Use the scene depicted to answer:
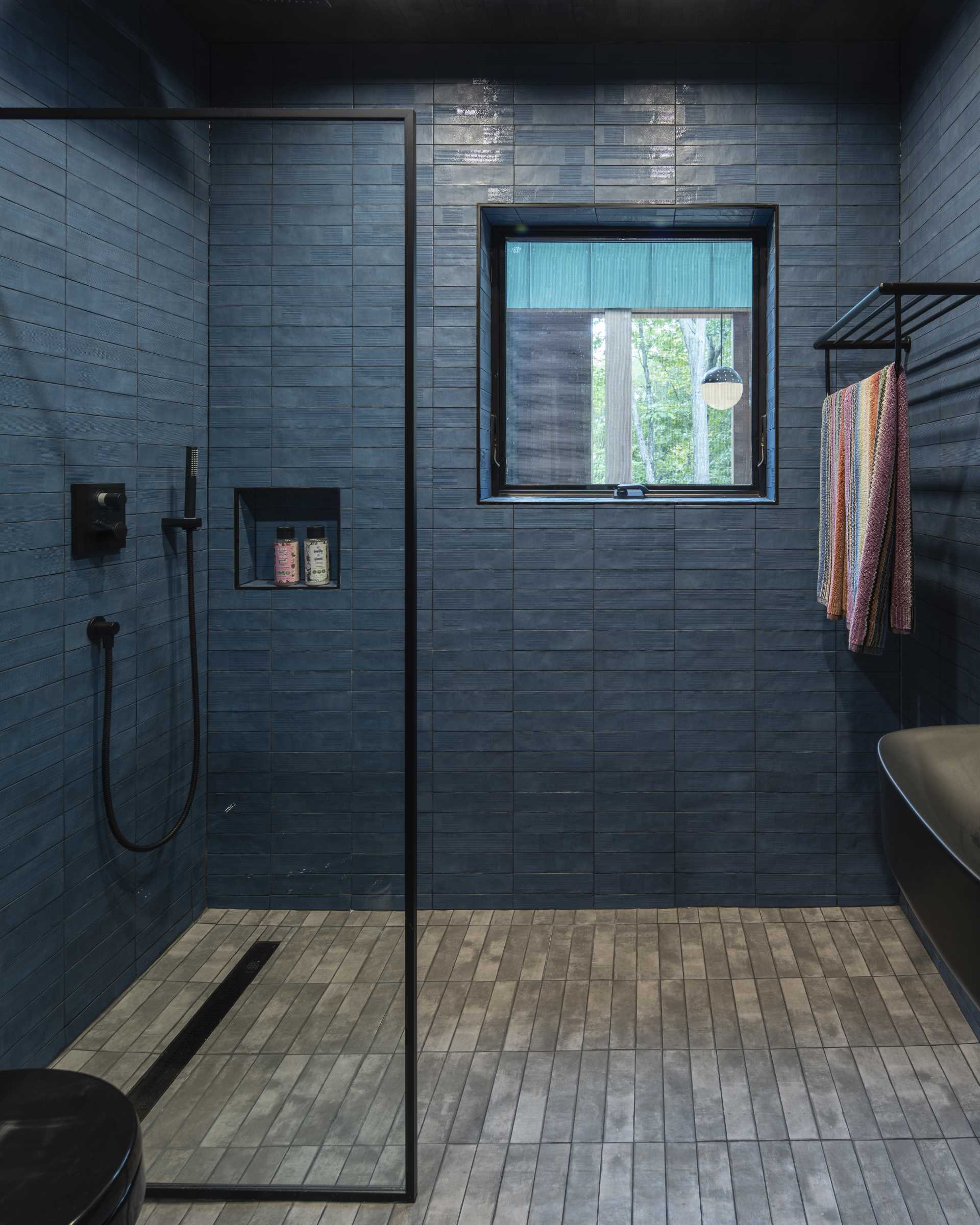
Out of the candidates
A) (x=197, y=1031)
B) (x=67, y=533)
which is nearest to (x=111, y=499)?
(x=67, y=533)

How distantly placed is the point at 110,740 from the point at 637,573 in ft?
5.16

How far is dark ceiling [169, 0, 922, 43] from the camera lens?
2439 millimetres

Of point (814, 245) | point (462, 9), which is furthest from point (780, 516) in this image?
point (462, 9)

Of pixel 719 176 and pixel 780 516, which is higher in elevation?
pixel 719 176

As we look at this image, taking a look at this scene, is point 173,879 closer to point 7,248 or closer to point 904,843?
point 7,248

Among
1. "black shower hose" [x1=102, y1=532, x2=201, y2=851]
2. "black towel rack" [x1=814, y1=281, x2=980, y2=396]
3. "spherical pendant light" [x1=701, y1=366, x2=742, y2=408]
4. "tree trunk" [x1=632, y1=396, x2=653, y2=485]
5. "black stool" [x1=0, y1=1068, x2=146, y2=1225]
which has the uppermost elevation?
"black towel rack" [x1=814, y1=281, x2=980, y2=396]

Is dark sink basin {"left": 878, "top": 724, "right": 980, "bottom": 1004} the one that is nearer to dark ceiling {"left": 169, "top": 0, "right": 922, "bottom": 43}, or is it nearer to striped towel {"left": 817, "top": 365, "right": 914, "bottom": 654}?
striped towel {"left": 817, "top": 365, "right": 914, "bottom": 654}

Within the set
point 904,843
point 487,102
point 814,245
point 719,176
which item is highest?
point 487,102

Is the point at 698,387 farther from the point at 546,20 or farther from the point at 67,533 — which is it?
the point at 67,533

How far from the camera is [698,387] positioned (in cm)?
291

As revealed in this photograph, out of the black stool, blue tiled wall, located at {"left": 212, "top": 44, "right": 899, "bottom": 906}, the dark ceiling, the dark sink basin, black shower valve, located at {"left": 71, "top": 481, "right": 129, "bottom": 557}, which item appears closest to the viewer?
the dark sink basin

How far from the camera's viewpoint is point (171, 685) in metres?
1.62

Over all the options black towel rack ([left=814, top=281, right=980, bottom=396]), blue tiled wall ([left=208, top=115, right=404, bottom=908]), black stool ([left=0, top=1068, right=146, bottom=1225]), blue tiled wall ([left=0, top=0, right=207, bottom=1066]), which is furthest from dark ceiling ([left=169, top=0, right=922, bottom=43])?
black stool ([left=0, top=1068, right=146, bottom=1225])

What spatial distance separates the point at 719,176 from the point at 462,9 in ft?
2.68
